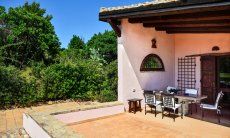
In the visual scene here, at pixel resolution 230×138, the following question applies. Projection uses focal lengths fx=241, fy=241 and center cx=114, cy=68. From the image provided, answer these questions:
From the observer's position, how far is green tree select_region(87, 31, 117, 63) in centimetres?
4138

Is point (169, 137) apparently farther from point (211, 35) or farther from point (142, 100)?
point (211, 35)

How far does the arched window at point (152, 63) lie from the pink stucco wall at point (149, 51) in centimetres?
19

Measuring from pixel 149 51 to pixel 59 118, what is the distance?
202 inches

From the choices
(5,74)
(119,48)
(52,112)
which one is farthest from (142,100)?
(5,74)

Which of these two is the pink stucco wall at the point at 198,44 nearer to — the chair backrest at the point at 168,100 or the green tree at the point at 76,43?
the chair backrest at the point at 168,100

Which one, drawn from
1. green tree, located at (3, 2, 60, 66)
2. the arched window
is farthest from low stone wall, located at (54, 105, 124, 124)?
green tree, located at (3, 2, 60, 66)

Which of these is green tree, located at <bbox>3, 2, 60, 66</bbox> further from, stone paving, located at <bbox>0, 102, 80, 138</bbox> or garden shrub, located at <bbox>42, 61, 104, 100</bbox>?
stone paving, located at <bbox>0, 102, 80, 138</bbox>

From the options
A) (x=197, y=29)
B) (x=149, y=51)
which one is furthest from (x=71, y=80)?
(x=197, y=29)

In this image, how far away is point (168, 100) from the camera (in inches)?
338

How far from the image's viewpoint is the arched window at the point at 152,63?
10.9 metres

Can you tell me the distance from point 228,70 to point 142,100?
3971mm

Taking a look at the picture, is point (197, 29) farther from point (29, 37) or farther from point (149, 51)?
point (29, 37)

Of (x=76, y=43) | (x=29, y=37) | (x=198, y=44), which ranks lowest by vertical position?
(x=198, y=44)

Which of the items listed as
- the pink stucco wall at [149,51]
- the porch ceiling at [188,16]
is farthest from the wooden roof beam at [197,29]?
the pink stucco wall at [149,51]
